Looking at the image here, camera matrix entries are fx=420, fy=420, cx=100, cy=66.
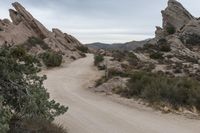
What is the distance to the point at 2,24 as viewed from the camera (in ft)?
210

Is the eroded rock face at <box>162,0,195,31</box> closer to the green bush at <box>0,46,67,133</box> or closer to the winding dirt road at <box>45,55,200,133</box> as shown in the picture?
the winding dirt road at <box>45,55,200,133</box>

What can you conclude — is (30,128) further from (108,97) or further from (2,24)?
(2,24)

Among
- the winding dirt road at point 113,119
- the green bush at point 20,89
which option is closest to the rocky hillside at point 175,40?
the winding dirt road at point 113,119

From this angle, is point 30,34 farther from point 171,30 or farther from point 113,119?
point 113,119

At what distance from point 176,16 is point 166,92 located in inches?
2498

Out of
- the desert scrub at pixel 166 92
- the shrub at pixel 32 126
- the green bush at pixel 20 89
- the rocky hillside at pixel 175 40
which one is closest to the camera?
the shrub at pixel 32 126

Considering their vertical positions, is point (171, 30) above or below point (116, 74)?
above

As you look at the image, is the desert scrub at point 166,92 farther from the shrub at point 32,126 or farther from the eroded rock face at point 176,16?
the eroded rock face at point 176,16

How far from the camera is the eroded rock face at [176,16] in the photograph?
79688mm

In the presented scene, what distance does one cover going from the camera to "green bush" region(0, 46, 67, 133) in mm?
10922

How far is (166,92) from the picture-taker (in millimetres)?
19016

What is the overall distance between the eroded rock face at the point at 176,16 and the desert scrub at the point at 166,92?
5910 cm

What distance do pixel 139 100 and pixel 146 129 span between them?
236 inches

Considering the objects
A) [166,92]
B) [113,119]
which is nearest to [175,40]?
[166,92]
